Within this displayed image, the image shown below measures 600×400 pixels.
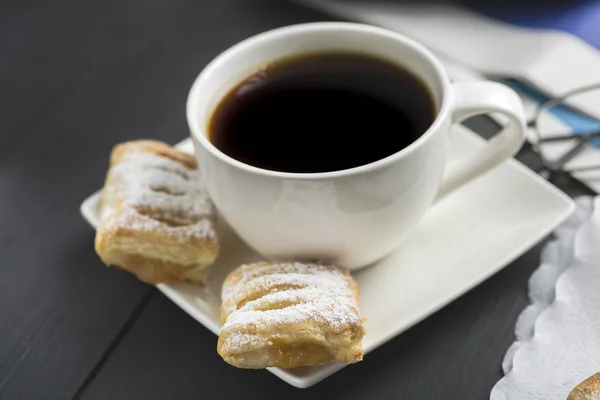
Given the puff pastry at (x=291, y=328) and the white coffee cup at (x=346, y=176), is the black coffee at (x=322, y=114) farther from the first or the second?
the puff pastry at (x=291, y=328)

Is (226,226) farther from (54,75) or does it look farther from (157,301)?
(54,75)

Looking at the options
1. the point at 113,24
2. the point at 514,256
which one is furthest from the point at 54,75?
the point at 514,256

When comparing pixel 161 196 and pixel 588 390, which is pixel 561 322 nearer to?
pixel 588 390

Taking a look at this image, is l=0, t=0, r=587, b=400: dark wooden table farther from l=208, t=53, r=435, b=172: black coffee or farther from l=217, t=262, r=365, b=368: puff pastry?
l=208, t=53, r=435, b=172: black coffee

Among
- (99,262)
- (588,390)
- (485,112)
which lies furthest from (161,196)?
(588,390)

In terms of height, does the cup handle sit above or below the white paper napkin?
above

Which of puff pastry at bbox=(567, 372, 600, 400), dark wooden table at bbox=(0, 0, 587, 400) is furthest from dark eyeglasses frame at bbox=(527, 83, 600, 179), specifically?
puff pastry at bbox=(567, 372, 600, 400)
